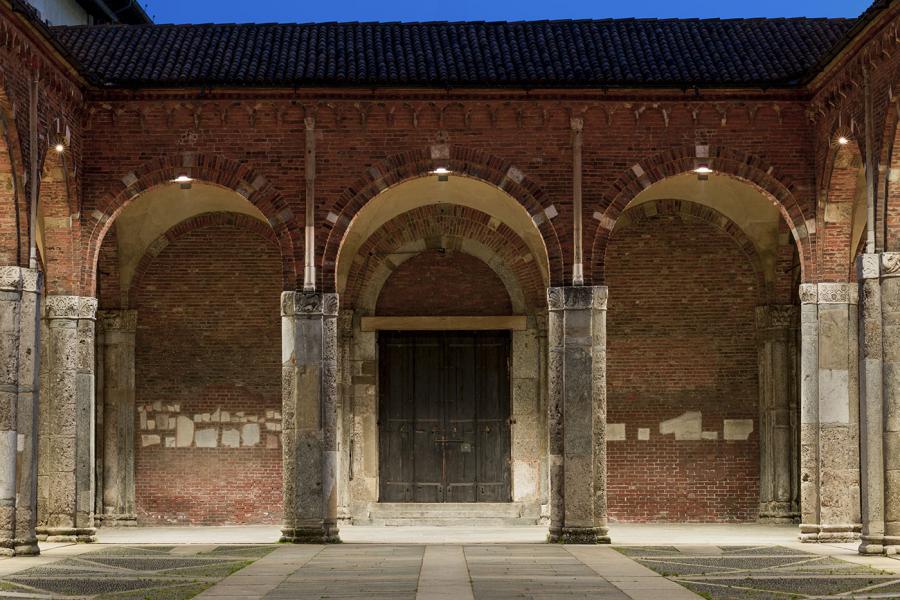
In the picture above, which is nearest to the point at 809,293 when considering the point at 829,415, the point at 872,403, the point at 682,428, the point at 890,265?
the point at 829,415

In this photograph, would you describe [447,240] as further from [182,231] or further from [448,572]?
[448,572]

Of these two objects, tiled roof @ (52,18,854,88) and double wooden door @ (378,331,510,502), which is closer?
tiled roof @ (52,18,854,88)

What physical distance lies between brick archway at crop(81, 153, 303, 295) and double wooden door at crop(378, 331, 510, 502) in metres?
4.49

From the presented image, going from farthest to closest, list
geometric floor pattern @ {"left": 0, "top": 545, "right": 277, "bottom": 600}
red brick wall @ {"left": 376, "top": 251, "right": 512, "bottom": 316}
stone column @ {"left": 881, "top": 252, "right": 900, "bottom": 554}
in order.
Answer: red brick wall @ {"left": 376, "top": 251, "right": 512, "bottom": 316} → stone column @ {"left": 881, "top": 252, "right": 900, "bottom": 554} → geometric floor pattern @ {"left": 0, "top": 545, "right": 277, "bottom": 600}

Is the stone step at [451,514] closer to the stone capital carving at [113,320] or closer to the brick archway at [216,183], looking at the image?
the stone capital carving at [113,320]

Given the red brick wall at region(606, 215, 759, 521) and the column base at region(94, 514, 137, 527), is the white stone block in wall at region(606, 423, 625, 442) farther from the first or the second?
the column base at region(94, 514, 137, 527)

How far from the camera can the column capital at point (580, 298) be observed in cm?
1744

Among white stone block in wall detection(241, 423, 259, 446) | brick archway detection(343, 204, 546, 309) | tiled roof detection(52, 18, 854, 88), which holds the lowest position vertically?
white stone block in wall detection(241, 423, 259, 446)

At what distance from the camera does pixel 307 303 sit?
17.5m

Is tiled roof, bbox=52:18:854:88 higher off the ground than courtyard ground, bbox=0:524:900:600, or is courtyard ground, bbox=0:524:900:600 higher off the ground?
tiled roof, bbox=52:18:854:88

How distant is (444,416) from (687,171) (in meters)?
5.96

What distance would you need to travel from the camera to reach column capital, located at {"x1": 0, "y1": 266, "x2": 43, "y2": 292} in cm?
1521

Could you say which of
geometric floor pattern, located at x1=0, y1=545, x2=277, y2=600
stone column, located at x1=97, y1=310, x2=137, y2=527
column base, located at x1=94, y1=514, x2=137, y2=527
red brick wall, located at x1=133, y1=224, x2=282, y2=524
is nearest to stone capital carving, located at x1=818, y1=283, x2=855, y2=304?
geometric floor pattern, located at x1=0, y1=545, x2=277, y2=600

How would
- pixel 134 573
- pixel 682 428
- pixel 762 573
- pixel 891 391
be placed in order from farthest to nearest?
pixel 682 428 → pixel 891 391 → pixel 134 573 → pixel 762 573
